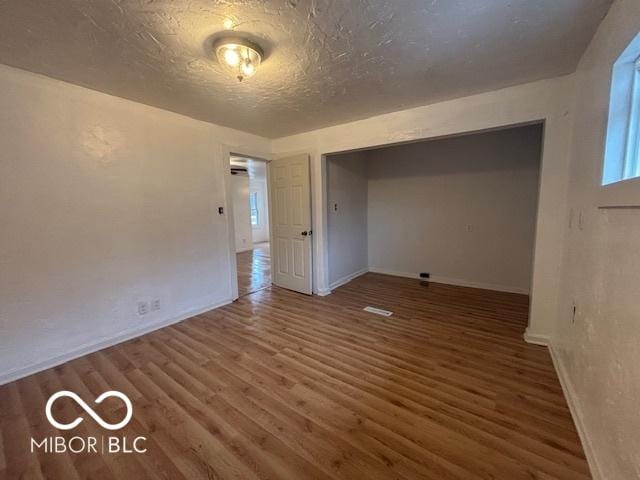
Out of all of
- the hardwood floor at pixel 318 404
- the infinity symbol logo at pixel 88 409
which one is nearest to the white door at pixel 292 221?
the hardwood floor at pixel 318 404

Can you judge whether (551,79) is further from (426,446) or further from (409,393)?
(426,446)

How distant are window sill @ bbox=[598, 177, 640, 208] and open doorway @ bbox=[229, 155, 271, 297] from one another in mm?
3639

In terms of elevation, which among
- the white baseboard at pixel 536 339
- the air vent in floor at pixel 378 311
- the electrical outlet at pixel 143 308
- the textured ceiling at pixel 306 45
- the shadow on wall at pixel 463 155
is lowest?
the air vent in floor at pixel 378 311

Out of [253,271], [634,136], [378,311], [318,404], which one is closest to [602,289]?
[634,136]

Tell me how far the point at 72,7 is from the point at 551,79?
327 centimetres

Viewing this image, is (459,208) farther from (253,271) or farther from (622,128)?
(253,271)

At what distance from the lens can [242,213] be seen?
774 centimetres

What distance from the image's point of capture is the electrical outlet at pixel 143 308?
2703mm

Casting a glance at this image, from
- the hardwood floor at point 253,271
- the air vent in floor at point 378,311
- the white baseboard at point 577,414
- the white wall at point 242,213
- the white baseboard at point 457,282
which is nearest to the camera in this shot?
the white baseboard at point 577,414

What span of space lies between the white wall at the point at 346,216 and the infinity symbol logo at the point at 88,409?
274 cm

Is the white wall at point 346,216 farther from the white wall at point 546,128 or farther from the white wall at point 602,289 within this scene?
the white wall at point 602,289

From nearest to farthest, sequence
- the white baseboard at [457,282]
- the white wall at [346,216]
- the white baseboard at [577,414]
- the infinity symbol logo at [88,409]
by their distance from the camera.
→ the white baseboard at [577,414] → the infinity symbol logo at [88,409] → the white baseboard at [457,282] → the white wall at [346,216]

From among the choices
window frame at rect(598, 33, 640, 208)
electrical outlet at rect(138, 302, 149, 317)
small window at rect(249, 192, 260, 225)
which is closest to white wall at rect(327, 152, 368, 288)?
electrical outlet at rect(138, 302, 149, 317)

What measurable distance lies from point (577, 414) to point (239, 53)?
2976mm
